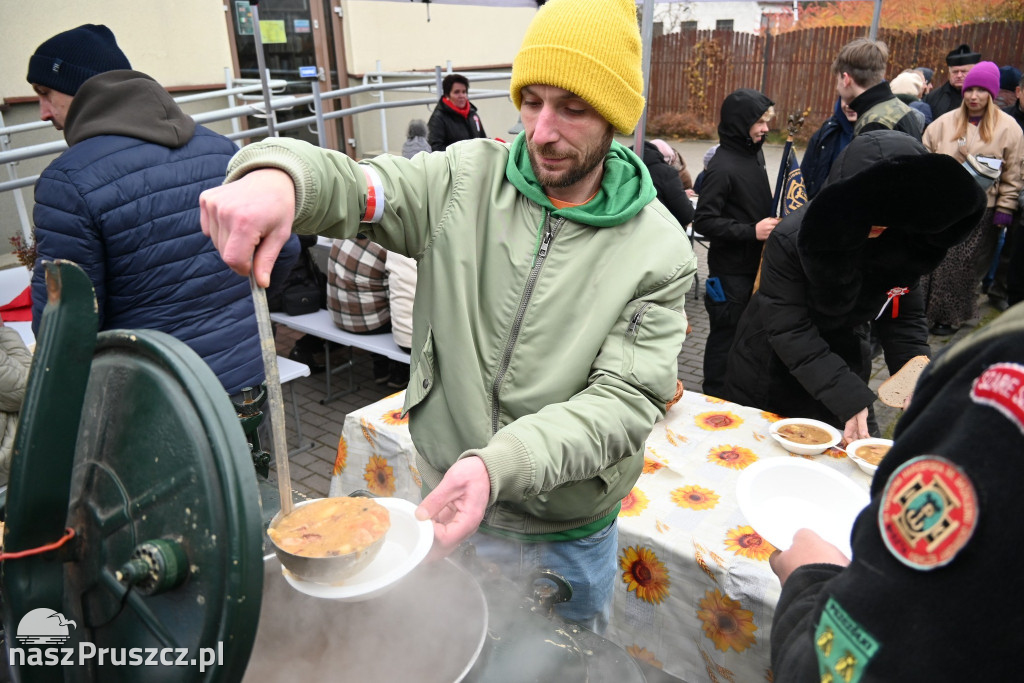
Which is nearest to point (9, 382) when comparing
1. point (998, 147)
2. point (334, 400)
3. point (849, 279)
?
point (334, 400)

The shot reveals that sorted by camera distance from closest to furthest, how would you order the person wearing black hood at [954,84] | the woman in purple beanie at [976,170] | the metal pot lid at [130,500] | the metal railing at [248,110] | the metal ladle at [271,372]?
the metal pot lid at [130,500], the metal ladle at [271,372], the metal railing at [248,110], the woman in purple beanie at [976,170], the person wearing black hood at [954,84]

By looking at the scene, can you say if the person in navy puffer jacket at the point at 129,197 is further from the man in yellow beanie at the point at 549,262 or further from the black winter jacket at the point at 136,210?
the man in yellow beanie at the point at 549,262

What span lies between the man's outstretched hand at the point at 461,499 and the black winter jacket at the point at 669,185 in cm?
386

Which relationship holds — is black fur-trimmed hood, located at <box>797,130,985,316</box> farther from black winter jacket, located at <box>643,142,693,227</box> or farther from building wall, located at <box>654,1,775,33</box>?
building wall, located at <box>654,1,775,33</box>

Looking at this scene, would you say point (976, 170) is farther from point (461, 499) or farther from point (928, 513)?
point (928, 513)

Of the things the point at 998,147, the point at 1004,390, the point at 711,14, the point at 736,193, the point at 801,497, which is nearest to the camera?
the point at 1004,390

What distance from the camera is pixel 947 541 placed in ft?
2.18

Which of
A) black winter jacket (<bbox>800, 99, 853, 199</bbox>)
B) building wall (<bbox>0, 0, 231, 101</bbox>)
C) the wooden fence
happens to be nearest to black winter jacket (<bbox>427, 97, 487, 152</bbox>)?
building wall (<bbox>0, 0, 231, 101</bbox>)

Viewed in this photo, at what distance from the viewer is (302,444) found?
14.2 feet

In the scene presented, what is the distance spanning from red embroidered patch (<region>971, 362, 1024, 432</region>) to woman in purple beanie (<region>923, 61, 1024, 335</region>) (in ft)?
18.6

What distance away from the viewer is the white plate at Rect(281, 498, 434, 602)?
3.89 ft

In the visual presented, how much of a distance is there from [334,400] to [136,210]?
2.71 m

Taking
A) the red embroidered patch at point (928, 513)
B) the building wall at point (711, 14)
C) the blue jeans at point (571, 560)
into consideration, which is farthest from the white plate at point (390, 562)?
the building wall at point (711, 14)

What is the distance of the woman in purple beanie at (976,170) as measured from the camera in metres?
5.67
